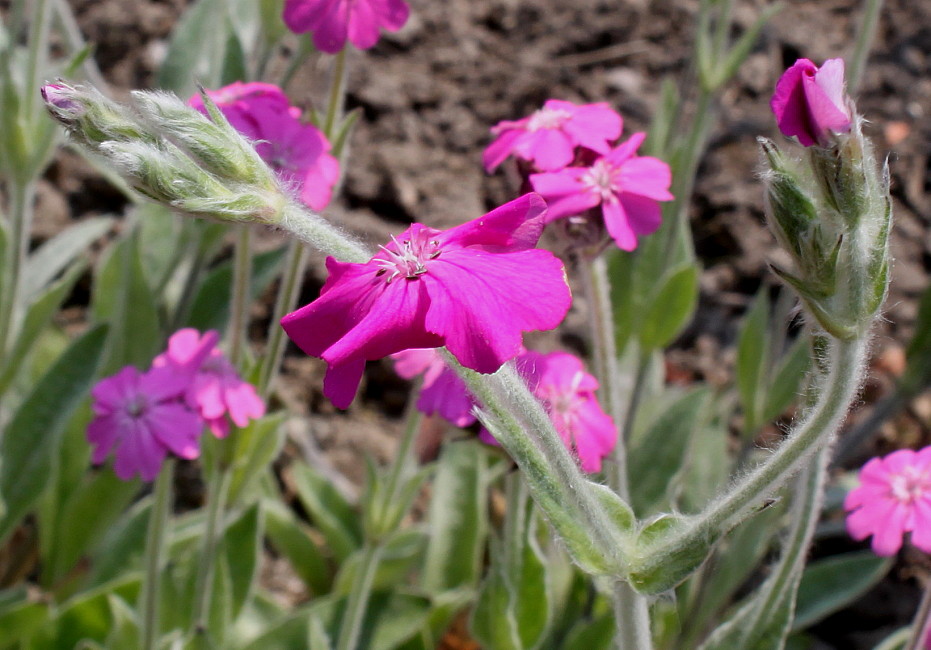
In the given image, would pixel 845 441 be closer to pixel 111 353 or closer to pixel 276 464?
pixel 276 464

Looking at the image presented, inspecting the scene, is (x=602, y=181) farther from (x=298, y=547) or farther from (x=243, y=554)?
(x=298, y=547)

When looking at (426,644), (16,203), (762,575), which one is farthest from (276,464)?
(762,575)

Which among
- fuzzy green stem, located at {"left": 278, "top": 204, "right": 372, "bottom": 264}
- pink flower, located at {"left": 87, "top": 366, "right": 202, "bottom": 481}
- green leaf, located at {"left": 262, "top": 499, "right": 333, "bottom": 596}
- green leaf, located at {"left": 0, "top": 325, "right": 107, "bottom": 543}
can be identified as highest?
fuzzy green stem, located at {"left": 278, "top": 204, "right": 372, "bottom": 264}

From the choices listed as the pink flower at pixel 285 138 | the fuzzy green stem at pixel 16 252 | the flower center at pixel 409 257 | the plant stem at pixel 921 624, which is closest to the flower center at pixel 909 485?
the plant stem at pixel 921 624

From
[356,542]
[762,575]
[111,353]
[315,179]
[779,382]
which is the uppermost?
[315,179]

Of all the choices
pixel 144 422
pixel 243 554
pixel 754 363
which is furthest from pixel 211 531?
pixel 754 363

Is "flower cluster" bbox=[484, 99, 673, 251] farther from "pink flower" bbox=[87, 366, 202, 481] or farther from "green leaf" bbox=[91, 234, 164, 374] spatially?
"green leaf" bbox=[91, 234, 164, 374]

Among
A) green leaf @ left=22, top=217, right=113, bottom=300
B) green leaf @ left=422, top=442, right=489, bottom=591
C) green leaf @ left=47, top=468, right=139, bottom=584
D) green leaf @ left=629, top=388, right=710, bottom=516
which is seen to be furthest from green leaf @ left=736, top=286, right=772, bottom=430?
green leaf @ left=22, top=217, right=113, bottom=300
